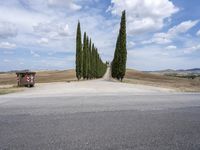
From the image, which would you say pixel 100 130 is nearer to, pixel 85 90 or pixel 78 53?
pixel 85 90

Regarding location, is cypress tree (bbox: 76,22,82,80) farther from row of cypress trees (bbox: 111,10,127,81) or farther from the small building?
the small building

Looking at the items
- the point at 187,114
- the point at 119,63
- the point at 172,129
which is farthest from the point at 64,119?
the point at 119,63

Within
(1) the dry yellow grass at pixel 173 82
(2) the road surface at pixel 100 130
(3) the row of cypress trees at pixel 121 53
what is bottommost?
(1) the dry yellow grass at pixel 173 82

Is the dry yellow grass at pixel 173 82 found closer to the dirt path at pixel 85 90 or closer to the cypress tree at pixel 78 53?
the dirt path at pixel 85 90

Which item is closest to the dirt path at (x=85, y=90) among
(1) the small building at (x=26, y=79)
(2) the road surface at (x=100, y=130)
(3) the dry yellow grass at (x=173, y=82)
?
(1) the small building at (x=26, y=79)

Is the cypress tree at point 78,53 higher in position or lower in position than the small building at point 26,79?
higher

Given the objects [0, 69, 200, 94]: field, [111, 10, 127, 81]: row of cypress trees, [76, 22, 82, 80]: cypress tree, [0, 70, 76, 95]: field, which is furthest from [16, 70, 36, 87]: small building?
[76, 22, 82, 80]: cypress tree

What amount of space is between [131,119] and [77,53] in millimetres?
35187

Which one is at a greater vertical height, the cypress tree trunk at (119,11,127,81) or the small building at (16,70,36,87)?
the cypress tree trunk at (119,11,127,81)

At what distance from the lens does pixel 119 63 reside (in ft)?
115

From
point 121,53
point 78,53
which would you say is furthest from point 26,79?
point 78,53

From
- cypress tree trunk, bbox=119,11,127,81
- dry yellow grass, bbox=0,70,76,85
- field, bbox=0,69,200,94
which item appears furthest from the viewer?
dry yellow grass, bbox=0,70,76,85

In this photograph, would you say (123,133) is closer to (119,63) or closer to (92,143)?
(92,143)

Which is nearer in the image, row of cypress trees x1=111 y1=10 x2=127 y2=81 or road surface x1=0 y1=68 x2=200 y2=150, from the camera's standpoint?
road surface x1=0 y1=68 x2=200 y2=150
